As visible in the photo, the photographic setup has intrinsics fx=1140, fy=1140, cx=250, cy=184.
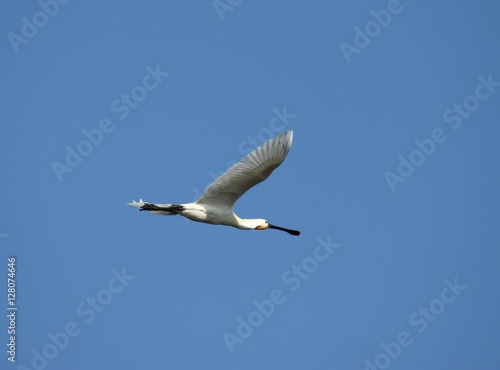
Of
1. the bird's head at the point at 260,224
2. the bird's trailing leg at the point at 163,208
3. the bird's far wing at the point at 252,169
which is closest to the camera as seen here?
the bird's far wing at the point at 252,169

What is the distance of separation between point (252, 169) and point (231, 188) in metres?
0.79

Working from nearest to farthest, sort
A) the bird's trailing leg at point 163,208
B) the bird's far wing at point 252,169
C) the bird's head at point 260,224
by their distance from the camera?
1. the bird's far wing at point 252,169
2. the bird's trailing leg at point 163,208
3. the bird's head at point 260,224

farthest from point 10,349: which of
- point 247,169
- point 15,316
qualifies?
point 247,169

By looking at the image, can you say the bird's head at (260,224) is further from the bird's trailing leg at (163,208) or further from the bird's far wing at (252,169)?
the bird's trailing leg at (163,208)

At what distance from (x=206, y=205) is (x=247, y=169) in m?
1.53

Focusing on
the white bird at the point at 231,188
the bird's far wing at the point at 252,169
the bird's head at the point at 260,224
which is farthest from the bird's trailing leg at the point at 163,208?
the bird's head at the point at 260,224

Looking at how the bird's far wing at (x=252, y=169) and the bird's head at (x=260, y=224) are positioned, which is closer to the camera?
the bird's far wing at (x=252, y=169)

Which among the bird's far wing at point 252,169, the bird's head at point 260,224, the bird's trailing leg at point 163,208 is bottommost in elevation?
the bird's head at point 260,224

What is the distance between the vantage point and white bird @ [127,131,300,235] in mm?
22516

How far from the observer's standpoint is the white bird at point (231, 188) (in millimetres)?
22516

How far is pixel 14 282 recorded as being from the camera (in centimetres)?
2641

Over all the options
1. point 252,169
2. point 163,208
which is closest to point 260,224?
point 163,208

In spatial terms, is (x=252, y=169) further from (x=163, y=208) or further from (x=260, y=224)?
(x=260, y=224)

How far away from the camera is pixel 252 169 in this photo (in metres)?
22.7
